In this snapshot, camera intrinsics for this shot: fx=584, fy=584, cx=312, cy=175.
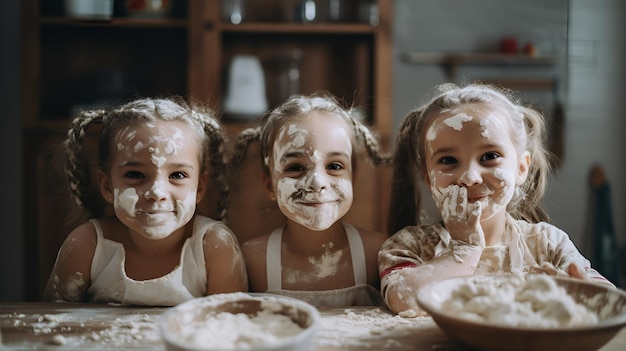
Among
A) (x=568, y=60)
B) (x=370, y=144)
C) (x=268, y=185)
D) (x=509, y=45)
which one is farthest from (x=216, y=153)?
(x=568, y=60)

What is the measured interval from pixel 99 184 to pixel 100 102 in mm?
1434

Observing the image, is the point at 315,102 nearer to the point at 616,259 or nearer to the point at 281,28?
the point at 281,28

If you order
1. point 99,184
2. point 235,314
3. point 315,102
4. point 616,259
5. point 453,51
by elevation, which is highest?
point 453,51

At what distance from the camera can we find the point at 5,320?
1087 millimetres

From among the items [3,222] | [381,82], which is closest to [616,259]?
[381,82]

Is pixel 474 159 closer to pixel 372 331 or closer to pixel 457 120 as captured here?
pixel 457 120

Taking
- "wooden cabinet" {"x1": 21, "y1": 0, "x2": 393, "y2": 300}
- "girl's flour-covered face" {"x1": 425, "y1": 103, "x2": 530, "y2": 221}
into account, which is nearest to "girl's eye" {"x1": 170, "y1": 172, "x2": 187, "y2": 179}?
"girl's flour-covered face" {"x1": 425, "y1": 103, "x2": 530, "y2": 221}

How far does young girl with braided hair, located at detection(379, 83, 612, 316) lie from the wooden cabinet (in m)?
1.12

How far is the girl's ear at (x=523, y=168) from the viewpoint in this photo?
1.28 m

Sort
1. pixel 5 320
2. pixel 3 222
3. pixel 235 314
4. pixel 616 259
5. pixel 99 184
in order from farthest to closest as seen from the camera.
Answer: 1. pixel 616 259
2. pixel 3 222
3. pixel 99 184
4. pixel 5 320
5. pixel 235 314

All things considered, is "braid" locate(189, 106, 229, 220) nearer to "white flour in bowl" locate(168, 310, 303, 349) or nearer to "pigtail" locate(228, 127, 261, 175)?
"pigtail" locate(228, 127, 261, 175)

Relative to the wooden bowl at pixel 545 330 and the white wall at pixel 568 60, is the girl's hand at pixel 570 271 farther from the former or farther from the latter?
the white wall at pixel 568 60

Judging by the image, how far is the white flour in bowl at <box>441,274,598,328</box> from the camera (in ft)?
2.86

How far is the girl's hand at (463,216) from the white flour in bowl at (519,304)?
171mm
